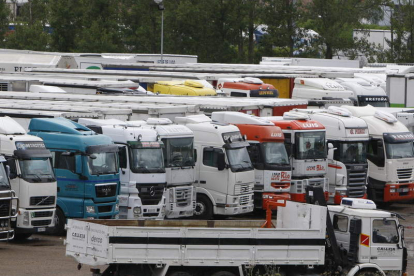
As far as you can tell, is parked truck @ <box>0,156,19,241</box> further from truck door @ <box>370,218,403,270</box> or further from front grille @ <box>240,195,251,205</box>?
truck door @ <box>370,218,403,270</box>

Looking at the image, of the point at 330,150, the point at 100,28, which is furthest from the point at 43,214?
the point at 100,28

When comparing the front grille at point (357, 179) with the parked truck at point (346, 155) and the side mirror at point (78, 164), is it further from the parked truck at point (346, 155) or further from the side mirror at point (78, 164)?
the side mirror at point (78, 164)

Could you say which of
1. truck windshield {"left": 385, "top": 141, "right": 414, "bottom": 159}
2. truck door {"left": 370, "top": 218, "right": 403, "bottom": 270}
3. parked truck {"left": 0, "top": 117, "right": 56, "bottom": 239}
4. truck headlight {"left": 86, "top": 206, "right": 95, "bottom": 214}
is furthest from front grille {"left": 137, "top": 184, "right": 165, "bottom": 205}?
truck windshield {"left": 385, "top": 141, "right": 414, "bottom": 159}

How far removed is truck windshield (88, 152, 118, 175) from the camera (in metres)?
22.2

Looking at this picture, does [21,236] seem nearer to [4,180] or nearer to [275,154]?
[4,180]

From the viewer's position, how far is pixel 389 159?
3003cm

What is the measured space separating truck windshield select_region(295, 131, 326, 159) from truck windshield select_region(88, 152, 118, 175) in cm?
680

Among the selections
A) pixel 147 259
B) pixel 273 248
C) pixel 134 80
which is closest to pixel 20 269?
pixel 147 259

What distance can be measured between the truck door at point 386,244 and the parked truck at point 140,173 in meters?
7.89

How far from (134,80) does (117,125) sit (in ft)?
57.3

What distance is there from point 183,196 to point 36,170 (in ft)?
15.5

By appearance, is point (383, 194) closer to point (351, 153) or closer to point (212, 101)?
point (351, 153)

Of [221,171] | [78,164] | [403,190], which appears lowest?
[403,190]

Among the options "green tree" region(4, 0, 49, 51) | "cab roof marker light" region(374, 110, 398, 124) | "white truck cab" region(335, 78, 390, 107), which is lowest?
"cab roof marker light" region(374, 110, 398, 124)
